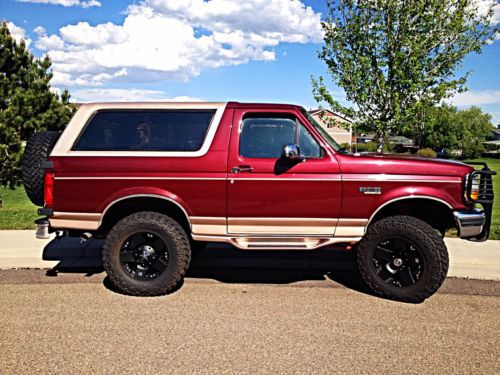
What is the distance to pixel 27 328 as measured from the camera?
13.4 feet

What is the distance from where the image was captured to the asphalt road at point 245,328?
3.49m

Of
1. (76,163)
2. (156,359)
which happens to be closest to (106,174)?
(76,163)

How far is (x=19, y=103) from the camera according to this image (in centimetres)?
991

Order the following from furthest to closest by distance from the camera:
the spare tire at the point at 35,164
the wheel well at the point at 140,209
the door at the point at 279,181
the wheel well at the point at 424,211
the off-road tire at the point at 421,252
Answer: the spare tire at the point at 35,164 → the wheel well at the point at 140,209 → the wheel well at the point at 424,211 → the door at the point at 279,181 → the off-road tire at the point at 421,252

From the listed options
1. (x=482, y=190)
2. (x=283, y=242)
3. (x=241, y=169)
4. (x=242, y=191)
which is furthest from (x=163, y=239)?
(x=482, y=190)

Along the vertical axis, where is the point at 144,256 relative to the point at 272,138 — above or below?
below

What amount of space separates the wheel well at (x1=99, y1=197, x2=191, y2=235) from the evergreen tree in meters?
5.55

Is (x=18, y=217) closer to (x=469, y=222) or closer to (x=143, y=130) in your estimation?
(x=143, y=130)

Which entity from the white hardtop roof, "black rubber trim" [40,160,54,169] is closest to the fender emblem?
the white hardtop roof

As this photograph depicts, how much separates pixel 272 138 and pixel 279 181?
51 cm

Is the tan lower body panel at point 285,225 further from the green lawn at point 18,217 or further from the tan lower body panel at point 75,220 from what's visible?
the green lawn at point 18,217

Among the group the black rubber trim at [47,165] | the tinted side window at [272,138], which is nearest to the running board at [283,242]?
the tinted side window at [272,138]

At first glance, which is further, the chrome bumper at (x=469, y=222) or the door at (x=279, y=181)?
the door at (x=279, y=181)

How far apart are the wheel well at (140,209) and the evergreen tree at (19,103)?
5.55 metres
